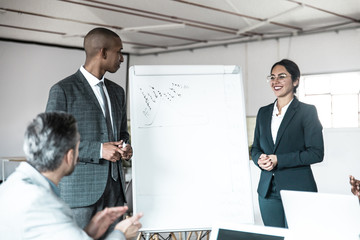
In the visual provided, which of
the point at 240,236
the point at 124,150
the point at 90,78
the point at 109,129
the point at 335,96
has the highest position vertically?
the point at 335,96

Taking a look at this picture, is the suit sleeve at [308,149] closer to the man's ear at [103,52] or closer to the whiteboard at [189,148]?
the whiteboard at [189,148]

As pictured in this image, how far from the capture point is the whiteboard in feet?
8.81

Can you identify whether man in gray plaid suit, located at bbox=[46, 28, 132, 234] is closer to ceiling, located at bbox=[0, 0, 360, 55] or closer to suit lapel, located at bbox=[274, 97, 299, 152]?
suit lapel, located at bbox=[274, 97, 299, 152]

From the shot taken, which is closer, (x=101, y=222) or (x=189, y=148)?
(x=101, y=222)

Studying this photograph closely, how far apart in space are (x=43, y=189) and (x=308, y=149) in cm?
175

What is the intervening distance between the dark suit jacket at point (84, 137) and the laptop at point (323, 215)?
98 cm

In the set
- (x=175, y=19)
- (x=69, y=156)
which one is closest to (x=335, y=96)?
(x=175, y=19)

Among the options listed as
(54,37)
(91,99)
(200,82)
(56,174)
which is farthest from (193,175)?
(54,37)

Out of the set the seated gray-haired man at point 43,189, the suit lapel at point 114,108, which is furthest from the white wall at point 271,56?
the seated gray-haired man at point 43,189

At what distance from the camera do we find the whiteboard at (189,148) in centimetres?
269

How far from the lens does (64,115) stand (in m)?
1.50

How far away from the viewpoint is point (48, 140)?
1.44 meters

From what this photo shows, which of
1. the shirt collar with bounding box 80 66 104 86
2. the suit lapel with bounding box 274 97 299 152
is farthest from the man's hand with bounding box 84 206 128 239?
the suit lapel with bounding box 274 97 299 152

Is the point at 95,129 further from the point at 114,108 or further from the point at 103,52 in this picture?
the point at 103,52
